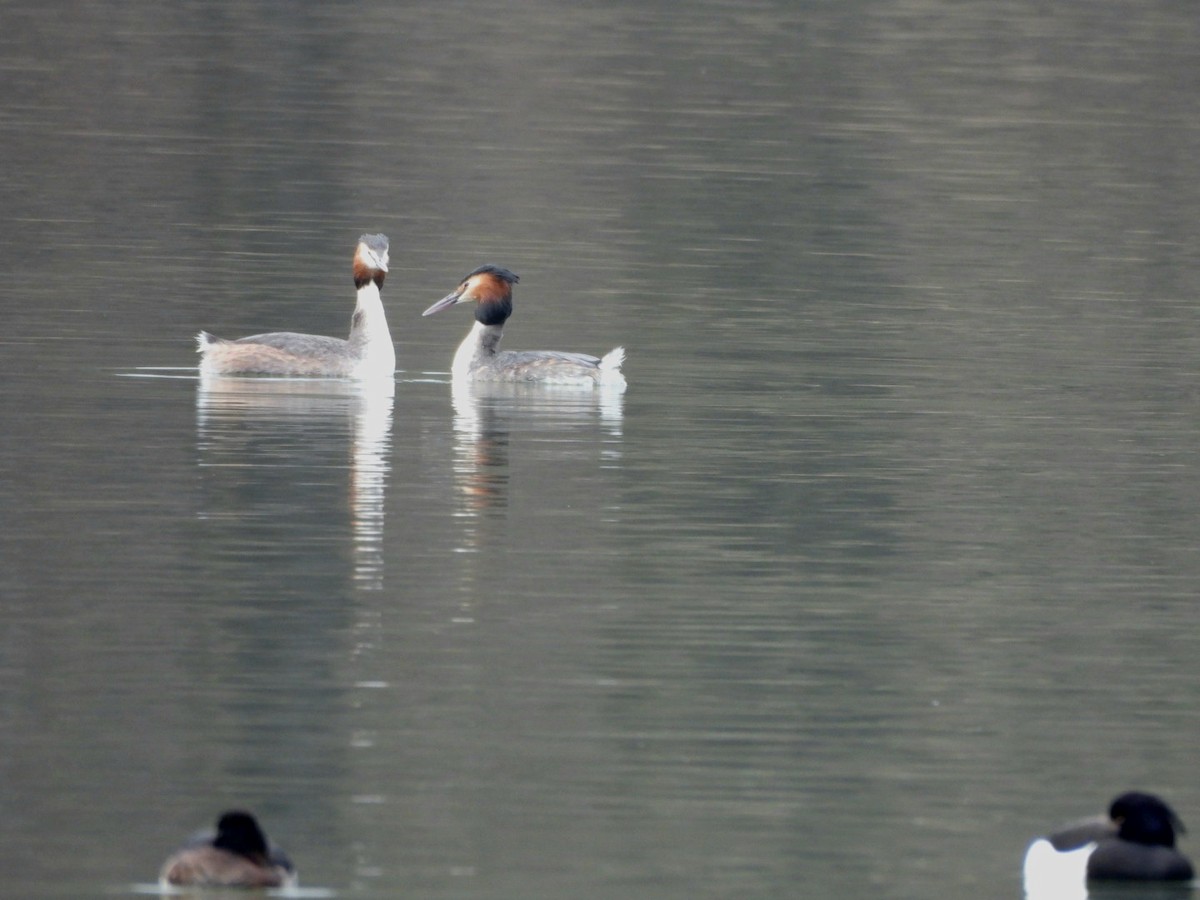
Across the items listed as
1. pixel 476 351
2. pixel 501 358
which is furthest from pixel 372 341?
pixel 501 358

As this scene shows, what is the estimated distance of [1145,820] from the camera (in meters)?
9.65

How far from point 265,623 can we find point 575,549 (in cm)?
246

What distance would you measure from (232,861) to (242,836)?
9 centimetres

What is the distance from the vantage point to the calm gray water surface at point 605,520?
34.4ft

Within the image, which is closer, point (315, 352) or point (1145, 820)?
point (1145, 820)

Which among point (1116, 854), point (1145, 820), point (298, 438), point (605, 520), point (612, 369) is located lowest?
point (1116, 854)

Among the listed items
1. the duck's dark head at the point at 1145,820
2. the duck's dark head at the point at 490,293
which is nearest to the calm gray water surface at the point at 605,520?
the duck's dark head at the point at 1145,820

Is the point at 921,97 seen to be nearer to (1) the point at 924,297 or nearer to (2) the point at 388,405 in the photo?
(1) the point at 924,297

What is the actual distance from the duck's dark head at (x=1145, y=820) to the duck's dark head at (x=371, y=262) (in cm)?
1313

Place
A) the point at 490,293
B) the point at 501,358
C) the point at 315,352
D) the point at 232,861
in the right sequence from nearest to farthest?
1. the point at 232,861
2. the point at 315,352
3. the point at 501,358
4. the point at 490,293

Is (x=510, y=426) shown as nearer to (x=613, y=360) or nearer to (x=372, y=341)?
(x=613, y=360)

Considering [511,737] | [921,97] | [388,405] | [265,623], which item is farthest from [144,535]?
[921,97]

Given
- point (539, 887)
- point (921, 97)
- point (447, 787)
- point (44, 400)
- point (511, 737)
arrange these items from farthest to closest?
point (921, 97) < point (44, 400) < point (511, 737) < point (447, 787) < point (539, 887)

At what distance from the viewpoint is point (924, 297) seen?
1019 inches
